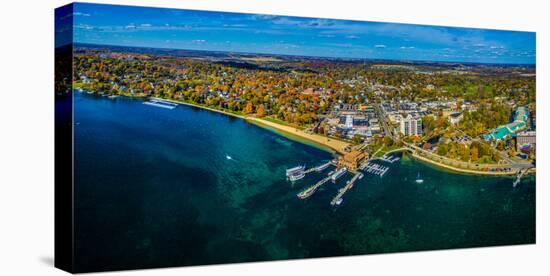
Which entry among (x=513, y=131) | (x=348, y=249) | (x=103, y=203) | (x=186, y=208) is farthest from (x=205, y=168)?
(x=513, y=131)

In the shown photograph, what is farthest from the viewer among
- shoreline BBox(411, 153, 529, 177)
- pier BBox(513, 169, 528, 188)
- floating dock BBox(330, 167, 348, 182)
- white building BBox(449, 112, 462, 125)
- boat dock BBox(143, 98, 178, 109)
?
pier BBox(513, 169, 528, 188)

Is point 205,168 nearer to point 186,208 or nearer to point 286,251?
point 186,208

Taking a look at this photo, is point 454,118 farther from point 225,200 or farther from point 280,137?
point 225,200

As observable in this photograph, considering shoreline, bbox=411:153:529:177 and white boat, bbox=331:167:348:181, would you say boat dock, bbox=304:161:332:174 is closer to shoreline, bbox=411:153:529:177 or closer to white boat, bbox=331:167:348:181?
white boat, bbox=331:167:348:181

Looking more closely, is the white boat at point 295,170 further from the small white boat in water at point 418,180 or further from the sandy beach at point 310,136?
the small white boat in water at point 418,180

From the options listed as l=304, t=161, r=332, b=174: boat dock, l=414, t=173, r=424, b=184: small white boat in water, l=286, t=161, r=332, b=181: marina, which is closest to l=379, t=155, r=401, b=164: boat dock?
l=414, t=173, r=424, b=184: small white boat in water

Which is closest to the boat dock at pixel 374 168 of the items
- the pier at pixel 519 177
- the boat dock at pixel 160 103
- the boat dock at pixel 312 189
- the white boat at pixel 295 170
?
the boat dock at pixel 312 189
